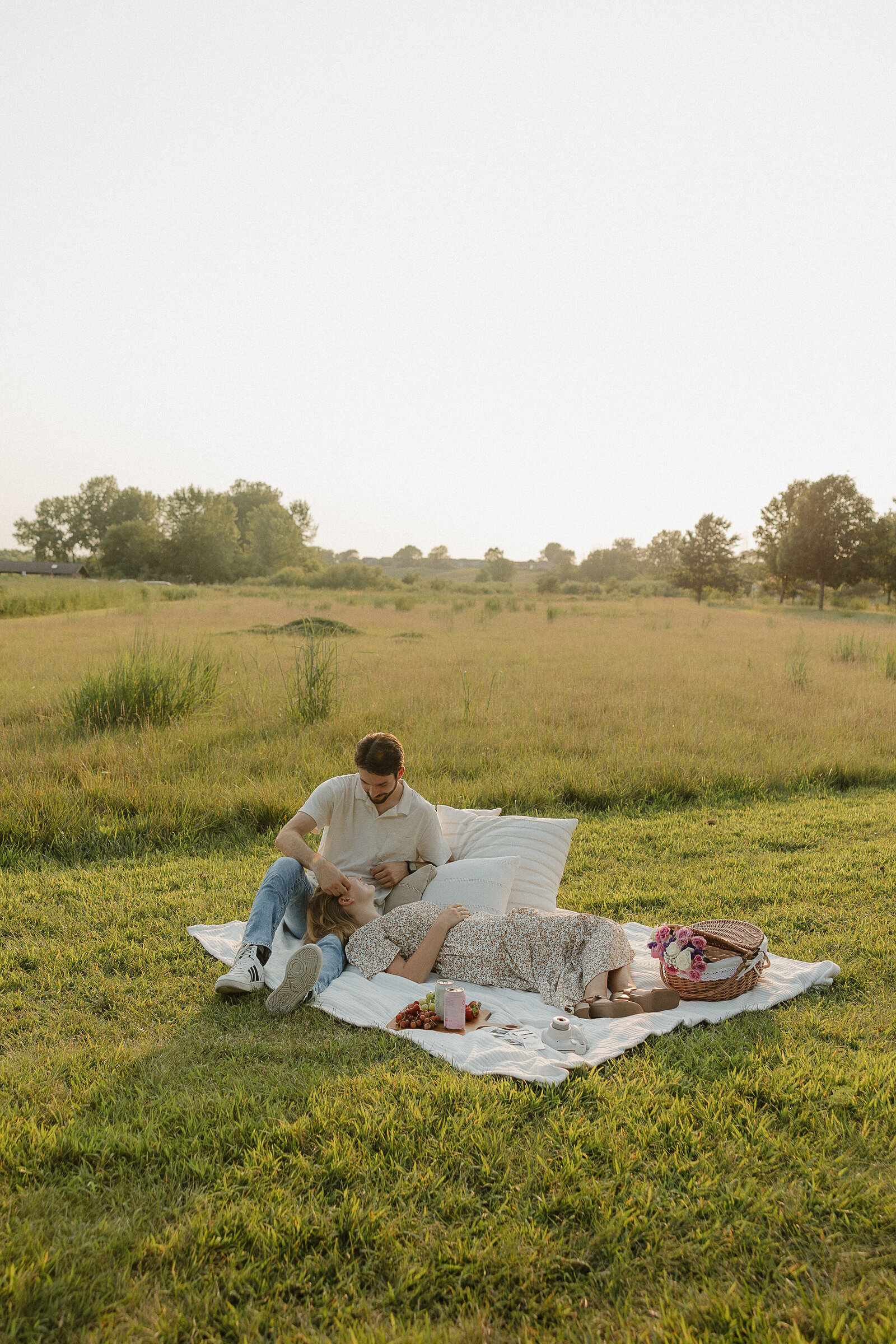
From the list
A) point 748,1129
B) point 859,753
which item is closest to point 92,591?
point 859,753

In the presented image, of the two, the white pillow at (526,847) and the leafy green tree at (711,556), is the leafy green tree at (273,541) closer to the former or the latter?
the leafy green tree at (711,556)

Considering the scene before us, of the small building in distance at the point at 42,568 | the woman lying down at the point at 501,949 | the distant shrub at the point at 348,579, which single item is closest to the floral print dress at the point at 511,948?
→ the woman lying down at the point at 501,949

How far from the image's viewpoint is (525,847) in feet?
17.1

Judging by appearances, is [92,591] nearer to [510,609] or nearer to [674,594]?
[510,609]

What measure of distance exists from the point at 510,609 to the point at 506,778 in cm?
2573

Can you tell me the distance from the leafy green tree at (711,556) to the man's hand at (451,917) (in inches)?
1986

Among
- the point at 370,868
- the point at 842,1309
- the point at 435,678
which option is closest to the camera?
the point at 842,1309

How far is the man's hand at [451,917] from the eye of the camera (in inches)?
167

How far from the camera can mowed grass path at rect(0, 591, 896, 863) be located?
6.60 m

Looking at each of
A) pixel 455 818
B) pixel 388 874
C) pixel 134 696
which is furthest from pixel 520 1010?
pixel 134 696

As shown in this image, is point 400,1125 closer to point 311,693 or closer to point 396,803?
point 396,803

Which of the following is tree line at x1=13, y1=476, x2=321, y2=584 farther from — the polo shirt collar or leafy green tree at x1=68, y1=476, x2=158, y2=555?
the polo shirt collar

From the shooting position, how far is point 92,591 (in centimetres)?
3147

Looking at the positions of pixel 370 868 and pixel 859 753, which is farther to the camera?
pixel 859 753
